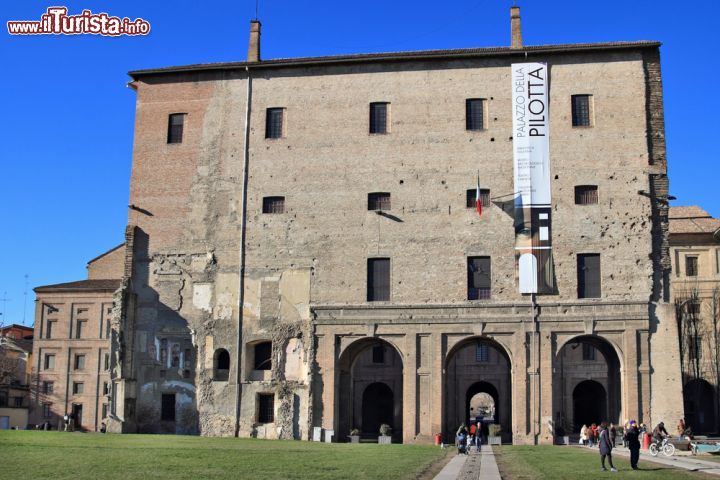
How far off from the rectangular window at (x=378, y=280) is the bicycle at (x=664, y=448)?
522 inches

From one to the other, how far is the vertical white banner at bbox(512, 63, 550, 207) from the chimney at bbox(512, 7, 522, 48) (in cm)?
148

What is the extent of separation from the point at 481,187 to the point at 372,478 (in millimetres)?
21736

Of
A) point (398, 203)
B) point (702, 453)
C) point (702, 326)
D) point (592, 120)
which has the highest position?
point (592, 120)

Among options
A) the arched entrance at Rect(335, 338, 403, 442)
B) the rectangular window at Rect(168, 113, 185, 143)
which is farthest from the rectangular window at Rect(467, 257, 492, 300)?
the arched entrance at Rect(335, 338, 403, 442)

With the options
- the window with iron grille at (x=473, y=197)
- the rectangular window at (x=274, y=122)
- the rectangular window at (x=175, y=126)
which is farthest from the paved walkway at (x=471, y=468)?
the rectangular window at (x=175, y=126)

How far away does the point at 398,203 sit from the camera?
38.4m

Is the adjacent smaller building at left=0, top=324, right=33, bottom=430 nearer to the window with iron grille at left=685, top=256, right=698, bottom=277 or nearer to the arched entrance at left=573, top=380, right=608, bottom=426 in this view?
the arched entrance at left=573, top=380, right=608, bottom=426

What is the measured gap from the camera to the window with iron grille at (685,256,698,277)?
5941 cm

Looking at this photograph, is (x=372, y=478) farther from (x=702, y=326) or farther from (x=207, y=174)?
(x=702, y=326)

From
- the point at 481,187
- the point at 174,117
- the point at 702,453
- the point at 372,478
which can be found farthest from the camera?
the point at 174,117

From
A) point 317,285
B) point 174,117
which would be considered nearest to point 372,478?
point 317,285

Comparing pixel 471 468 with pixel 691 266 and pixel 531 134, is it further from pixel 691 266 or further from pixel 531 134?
pixel 691 266

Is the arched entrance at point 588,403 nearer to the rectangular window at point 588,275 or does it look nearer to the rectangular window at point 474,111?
the rectangular window at point 588,275

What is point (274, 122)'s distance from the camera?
40.3 metres
